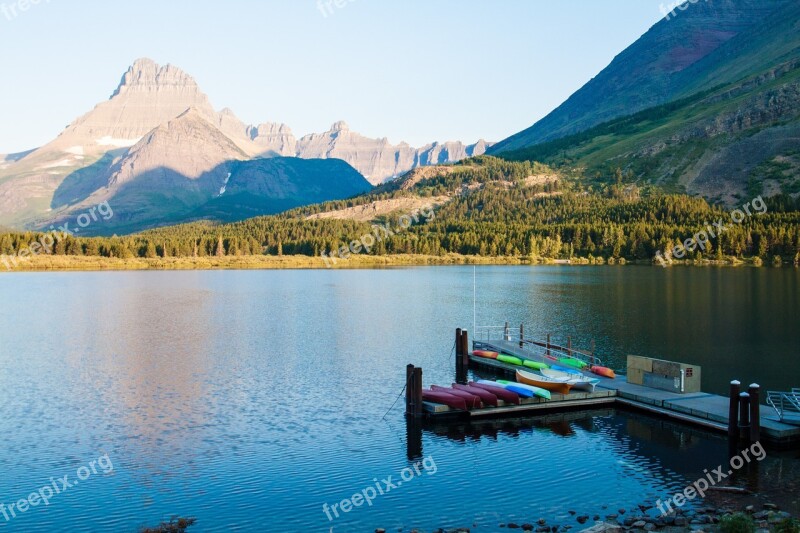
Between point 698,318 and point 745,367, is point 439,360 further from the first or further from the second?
point 698,318

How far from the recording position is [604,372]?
2004 inches

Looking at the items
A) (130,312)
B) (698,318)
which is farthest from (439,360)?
(130,312)

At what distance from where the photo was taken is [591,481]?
3244 cm

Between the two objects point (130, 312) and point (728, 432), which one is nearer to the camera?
point (728, 432)

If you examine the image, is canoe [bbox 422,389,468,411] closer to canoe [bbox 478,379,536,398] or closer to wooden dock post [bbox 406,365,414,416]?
Answer: wooden dock post [bbox 406,365,414,416]

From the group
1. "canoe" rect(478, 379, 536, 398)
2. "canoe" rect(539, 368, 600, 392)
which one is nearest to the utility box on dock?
"canoe" rect(539, 368, 600, 392)

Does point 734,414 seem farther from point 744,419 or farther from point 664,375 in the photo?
point 664,375

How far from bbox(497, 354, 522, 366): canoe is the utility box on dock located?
9.03 meters

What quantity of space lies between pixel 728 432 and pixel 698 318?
49.9 metres

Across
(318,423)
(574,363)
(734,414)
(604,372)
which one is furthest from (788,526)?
(574,363)

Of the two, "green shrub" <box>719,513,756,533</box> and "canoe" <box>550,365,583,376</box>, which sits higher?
"canoe" <box>550,365,583,376</box>

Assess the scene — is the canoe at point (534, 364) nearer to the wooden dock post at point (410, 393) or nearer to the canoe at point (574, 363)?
the canoe at point (574, 363)

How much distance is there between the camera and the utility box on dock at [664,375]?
45.2 m

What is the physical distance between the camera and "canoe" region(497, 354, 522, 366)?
2183 inches
